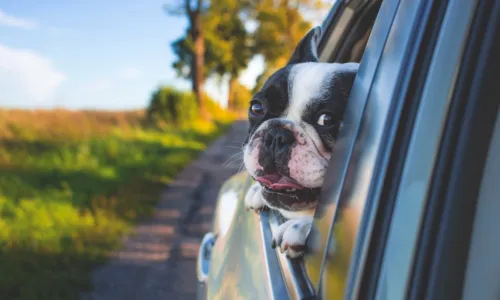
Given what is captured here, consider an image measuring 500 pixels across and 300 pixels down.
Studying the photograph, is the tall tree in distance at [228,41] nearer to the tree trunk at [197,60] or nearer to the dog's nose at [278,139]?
the tree trunk at [197,60]

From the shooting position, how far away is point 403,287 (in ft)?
2.80

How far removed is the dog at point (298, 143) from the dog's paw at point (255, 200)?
0.18 metres

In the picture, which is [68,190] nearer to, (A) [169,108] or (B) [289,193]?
(B) [289,193]

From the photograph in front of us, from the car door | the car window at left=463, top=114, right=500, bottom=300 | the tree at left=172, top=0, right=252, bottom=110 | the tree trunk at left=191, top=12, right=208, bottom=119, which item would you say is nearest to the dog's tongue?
the car door

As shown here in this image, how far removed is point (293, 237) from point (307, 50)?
0.97 meters

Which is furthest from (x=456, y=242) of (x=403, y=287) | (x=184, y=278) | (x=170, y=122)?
(x=170, y=122)

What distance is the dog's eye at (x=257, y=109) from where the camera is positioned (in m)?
1.87

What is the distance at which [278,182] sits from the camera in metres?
1.62

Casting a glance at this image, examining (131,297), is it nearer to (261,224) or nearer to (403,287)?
(261,224)

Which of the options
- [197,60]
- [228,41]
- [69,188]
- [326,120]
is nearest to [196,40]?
[197,60]

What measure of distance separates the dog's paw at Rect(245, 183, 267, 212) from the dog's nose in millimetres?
314

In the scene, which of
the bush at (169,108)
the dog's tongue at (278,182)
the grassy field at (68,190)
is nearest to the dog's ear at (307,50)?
the dog's tongue at (278,182)

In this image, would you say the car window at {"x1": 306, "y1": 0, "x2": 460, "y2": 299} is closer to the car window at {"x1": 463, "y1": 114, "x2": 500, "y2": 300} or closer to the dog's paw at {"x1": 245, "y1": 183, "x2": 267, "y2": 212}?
the car window at {"x1": 463, "y1": 114, "x2": 500, "y2": 300}

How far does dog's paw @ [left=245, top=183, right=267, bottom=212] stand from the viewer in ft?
6.32
